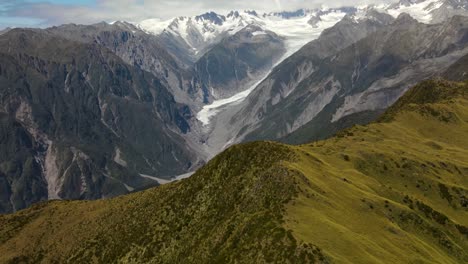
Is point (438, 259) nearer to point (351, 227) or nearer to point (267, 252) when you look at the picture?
point (351, 227)

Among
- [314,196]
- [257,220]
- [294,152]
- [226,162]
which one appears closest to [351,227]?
[314,196]

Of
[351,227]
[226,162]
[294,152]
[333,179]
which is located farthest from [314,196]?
[226,162]

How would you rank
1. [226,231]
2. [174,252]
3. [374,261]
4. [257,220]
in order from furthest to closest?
[174,252], [226,231], [257,220], [374,261]

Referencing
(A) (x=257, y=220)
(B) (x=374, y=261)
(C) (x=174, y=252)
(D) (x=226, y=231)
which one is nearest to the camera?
(B) (x=374, y=261)

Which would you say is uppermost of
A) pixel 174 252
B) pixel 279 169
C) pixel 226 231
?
pixel 279 169

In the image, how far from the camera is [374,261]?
12375 centimetres

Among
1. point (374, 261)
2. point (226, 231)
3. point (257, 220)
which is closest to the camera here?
point (374, 261)

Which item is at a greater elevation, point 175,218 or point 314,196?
point 314,196

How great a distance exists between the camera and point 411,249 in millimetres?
147250

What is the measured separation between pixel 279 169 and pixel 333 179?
20.4 meters

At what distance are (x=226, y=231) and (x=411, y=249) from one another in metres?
46.2

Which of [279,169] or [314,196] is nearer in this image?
[314,196]

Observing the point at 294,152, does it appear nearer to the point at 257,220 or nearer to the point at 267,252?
the point at 257,220

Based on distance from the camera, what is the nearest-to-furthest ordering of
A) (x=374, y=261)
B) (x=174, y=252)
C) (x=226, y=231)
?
(x=374, y=261)
(x=226, y=231)
(x=174, y=252)
